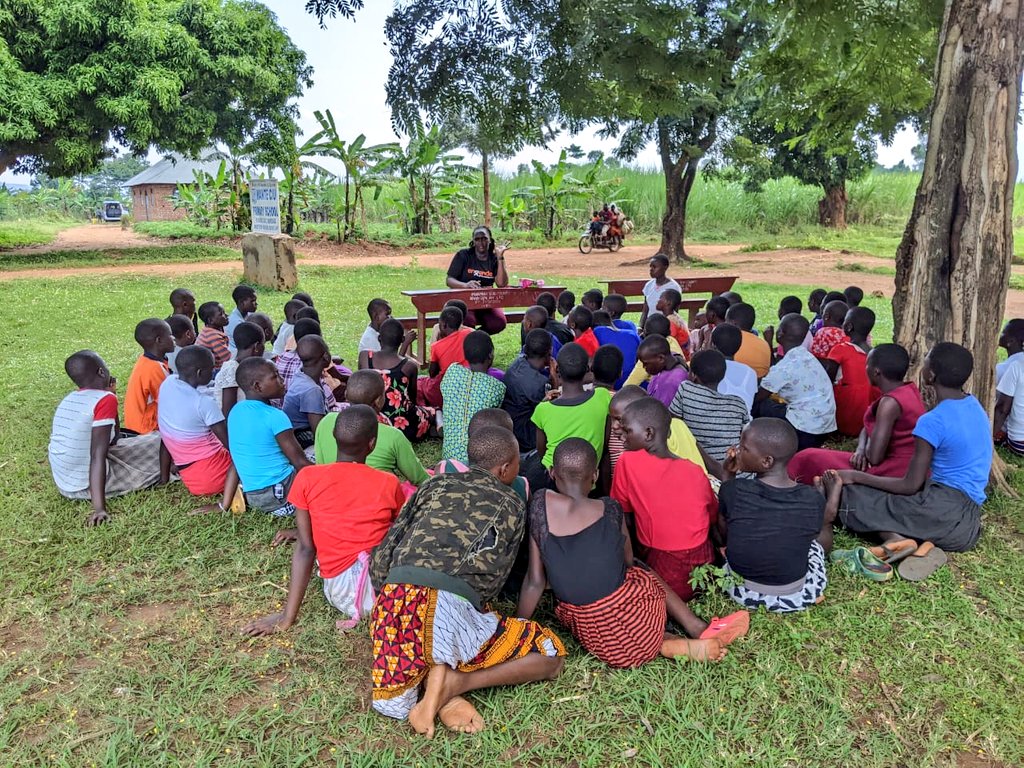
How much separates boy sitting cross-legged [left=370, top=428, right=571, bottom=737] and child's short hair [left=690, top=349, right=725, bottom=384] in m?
1.50

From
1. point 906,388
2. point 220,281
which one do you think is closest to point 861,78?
point 906,388

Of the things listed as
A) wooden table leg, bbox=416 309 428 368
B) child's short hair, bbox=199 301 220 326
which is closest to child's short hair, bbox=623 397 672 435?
child's short hair, bbox=199 301 220 326

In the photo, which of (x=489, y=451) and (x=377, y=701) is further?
(x=489, y=451)

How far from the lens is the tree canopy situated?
13.9 meters

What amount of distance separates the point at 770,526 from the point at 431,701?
1.56 metres

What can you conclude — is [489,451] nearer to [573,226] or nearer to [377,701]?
[377,701]

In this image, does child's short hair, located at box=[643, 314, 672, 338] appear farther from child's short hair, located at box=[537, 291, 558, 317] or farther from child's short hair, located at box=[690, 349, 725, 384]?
child's short hair, located at box=[537, 291, 558, 317]

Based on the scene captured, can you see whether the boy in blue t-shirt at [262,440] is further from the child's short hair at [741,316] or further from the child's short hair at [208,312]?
the child's short hair at [741,316]

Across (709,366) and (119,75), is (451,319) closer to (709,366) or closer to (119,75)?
(709,366)

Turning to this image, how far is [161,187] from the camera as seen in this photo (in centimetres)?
3534

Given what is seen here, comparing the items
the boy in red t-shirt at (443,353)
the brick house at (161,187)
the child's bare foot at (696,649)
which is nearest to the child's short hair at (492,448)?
the child's bare foot at (696,649)

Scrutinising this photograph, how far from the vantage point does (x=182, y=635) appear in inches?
122

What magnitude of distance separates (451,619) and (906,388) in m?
2.76

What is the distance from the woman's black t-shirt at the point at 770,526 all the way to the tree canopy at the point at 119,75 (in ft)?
50.0
